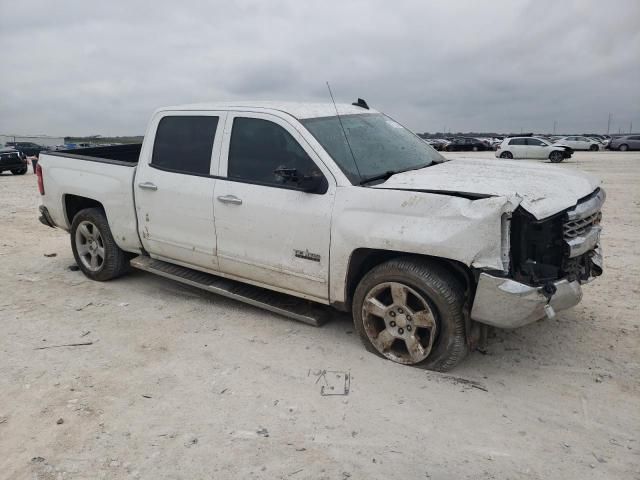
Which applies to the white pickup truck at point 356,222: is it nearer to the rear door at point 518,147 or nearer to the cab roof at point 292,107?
the cab roof at point 292,107

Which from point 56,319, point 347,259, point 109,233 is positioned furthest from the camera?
point 109,233

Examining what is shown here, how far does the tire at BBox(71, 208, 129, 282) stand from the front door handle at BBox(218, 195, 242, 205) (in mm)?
1920

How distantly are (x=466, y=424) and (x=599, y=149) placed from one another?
155ft

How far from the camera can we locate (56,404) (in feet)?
11.1

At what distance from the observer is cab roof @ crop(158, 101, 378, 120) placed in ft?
14.3

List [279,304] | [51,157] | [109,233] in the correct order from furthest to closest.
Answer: [51,157], [109,233], [279,304]

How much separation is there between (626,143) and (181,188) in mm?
45347

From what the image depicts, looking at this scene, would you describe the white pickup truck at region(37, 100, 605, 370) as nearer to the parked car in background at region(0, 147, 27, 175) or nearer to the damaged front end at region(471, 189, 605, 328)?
the damaged front end at region(471, 189, 605, 328)

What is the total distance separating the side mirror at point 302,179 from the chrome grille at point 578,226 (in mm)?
1749

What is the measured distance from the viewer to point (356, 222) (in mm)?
3725

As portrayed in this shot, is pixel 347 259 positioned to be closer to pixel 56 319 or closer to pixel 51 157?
pixel 56 319

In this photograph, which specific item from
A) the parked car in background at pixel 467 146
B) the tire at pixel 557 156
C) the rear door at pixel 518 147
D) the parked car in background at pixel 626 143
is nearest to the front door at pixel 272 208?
the tire at pixel 557 156

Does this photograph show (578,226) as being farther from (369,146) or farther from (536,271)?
(369,146)

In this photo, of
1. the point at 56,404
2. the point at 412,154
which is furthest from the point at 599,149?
the point at 56,404
